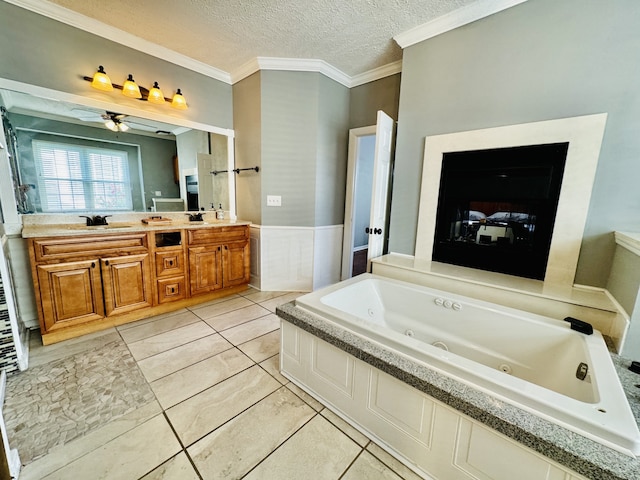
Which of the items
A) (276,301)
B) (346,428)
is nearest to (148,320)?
(276,301)

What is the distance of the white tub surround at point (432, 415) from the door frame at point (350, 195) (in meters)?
2.04

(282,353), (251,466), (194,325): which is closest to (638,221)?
(282,353)

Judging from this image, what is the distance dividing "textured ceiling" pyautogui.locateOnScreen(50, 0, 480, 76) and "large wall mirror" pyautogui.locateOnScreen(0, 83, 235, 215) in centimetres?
77

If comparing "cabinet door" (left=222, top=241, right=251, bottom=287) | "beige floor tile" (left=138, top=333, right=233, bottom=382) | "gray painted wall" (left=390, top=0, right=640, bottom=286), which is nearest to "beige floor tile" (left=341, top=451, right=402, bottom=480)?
"beige floor tile" (left=138, top=333, right=233, bottom=382)

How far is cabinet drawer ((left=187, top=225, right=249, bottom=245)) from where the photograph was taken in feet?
8.73

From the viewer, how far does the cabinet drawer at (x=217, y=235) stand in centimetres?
266

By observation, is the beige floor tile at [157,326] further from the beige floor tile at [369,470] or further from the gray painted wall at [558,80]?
the gray painted wall at [558,80]

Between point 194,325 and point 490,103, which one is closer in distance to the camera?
point 490,103

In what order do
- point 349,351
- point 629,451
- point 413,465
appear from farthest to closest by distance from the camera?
point 349,351 < point 413,465 < point 629,451

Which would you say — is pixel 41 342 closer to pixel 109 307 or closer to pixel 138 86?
pixel 109 307

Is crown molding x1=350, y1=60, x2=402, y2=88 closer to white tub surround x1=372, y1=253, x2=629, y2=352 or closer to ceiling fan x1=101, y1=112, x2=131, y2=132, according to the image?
white tub surround x1=372, y1=253, x2=629, y2=352

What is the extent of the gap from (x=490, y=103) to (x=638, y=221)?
124 centimetres

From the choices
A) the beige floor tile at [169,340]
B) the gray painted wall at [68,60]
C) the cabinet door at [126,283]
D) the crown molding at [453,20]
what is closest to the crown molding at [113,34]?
the gray painted wall at [68,60]

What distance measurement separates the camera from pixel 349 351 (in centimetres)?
127
